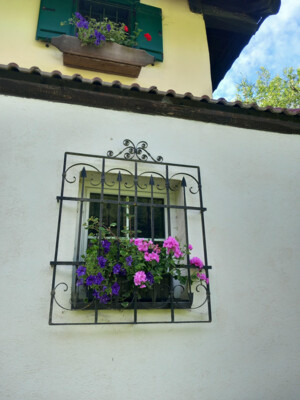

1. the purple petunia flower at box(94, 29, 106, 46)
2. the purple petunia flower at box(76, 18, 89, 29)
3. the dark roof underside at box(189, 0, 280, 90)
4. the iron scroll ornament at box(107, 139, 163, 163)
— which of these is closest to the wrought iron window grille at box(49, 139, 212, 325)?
the iron scroll ornament at box(107, 139, 163, 163)

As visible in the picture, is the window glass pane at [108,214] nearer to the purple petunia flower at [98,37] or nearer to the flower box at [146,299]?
the flower box at [146,299]

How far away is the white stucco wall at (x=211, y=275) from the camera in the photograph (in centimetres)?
209

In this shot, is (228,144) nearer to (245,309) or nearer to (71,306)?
(245,309)

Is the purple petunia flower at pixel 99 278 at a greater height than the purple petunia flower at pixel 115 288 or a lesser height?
greater

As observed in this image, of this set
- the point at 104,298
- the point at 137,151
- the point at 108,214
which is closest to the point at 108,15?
the point at 137,151

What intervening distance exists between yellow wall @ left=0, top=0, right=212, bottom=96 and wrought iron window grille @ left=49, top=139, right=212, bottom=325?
1801mm

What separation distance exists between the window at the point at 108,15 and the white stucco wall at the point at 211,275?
1.85 meters

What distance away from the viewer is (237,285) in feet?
8.54

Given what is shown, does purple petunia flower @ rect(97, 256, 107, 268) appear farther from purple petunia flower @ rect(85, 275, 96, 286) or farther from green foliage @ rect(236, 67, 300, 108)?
green foliage @ rect(236, 67, 300, 108)

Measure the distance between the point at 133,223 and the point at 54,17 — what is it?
126 inches

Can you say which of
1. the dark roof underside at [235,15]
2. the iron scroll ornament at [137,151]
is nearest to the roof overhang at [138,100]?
the iron scroll ornament at [137,151]

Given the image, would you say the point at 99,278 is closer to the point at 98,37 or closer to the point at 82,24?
the point at 98,37

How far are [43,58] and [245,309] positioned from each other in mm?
3808

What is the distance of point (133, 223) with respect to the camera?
8.96 ft
